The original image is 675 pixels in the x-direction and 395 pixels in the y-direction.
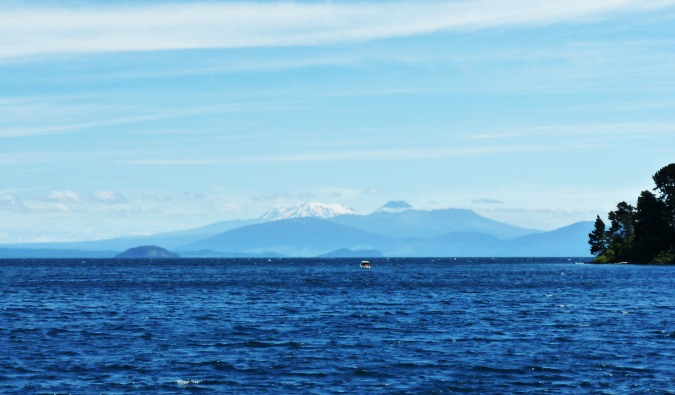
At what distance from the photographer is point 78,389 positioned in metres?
44.7

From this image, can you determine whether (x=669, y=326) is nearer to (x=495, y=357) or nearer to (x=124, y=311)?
(x=495, y=357)

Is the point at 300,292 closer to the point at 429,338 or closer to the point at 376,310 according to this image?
the point at 376,310

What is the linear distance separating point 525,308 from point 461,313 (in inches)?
359

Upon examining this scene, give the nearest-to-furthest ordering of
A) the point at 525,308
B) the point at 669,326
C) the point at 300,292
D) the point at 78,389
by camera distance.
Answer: the point at 78,389, the point at 669,326, the point at 525,308, the point at 300,292

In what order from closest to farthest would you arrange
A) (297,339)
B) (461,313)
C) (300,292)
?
(297,339) < (461,313) < (300,292)

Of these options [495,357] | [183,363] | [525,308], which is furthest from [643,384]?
[525,308]

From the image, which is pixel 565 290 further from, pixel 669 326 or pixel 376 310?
pixel 669 326

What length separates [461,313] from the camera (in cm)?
8706

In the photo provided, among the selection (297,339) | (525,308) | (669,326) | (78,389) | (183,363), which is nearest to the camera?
(78,389)

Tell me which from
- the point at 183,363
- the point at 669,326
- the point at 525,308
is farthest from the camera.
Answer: the point at 525,308

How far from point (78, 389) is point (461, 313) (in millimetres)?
48620

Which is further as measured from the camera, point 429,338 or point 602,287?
point 602,287

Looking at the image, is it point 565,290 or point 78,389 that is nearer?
point 78,389

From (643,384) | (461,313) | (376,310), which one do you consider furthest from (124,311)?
(643,384)
